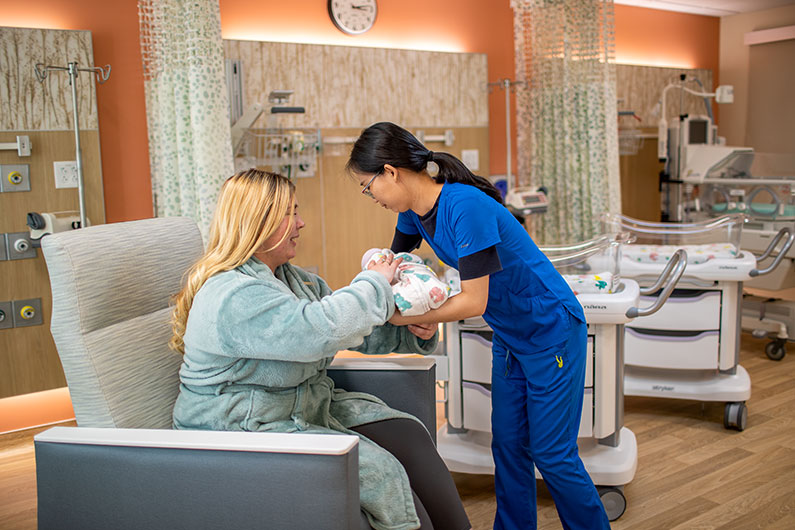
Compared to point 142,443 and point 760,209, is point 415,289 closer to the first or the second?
point 142,443

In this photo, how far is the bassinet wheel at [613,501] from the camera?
249 cm

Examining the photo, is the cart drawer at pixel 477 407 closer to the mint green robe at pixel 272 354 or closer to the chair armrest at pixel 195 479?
the mint green robe at pixel 272 354

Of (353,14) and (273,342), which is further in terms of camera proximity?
(353,14)

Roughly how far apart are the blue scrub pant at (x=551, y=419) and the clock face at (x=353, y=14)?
328 cm

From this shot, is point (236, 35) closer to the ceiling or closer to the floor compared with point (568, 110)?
closer to the ceiling

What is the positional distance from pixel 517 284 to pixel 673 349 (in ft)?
5.64

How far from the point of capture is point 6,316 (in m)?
3.62

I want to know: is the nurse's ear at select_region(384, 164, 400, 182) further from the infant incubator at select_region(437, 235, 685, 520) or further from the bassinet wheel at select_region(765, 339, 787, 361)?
the bassinet wheel at select_region(765, 339, 787, 361)

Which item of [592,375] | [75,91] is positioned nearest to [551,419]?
[592,375]

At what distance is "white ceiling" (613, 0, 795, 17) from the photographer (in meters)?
6.58

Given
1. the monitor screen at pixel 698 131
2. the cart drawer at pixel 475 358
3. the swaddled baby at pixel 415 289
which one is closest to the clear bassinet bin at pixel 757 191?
the monitor screen at pixel 698 131

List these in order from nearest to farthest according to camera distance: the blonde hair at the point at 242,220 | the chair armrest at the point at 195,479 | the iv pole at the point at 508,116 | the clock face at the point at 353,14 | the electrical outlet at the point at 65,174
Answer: the chair armrest at the point at 195,479 → the blonde hair at the point at 242,220 → the electrical outlet at the point at 65,174 → the clock face at the point at 353,14 → the iv pole at the point at 508,116

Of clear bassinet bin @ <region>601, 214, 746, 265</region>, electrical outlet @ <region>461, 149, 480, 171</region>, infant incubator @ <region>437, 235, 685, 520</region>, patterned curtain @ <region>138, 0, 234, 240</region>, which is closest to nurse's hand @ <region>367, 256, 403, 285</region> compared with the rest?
infant incubator @ <region>437, 235, 685, 520</region>

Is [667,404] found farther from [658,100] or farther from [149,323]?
[658,100]
